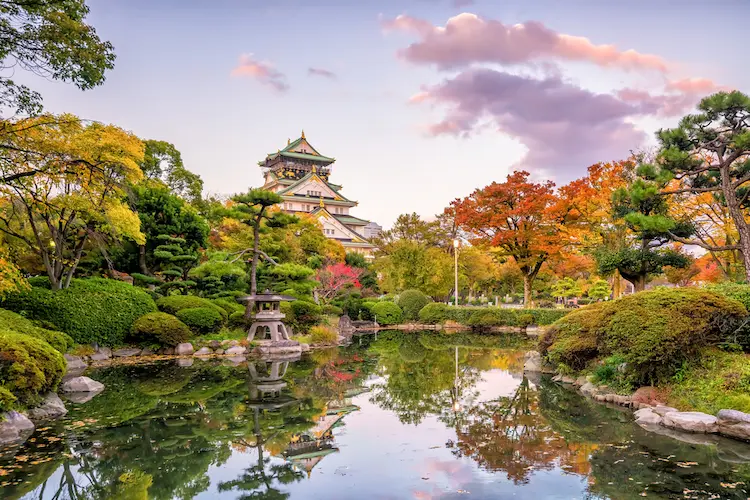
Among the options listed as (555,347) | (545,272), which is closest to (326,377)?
(555,347)

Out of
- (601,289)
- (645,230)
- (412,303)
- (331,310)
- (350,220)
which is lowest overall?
(331,310)

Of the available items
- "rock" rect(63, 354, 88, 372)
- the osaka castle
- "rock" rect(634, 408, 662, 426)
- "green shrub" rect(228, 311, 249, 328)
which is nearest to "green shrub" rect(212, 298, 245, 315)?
"green shrub" rect(228, 311, 249, 328)

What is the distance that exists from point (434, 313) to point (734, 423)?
2095 centimetres

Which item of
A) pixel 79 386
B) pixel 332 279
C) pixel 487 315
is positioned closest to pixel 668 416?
pixel 79 386

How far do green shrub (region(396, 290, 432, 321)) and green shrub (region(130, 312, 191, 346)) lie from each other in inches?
590

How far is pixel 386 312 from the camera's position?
27484mm

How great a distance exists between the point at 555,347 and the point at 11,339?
1015cm

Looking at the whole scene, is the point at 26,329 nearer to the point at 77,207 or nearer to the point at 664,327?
the point at 77,207

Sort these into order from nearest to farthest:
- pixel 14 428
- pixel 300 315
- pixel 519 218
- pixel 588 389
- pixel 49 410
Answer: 1. pixel 14 428
2. pixel 49 410
3. pixel 588 389
4. pixel 300 315
5. pixel 519 218

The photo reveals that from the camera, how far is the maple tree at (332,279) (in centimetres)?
2525

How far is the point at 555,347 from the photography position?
1088 cm

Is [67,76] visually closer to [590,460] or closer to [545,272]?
[590,460]

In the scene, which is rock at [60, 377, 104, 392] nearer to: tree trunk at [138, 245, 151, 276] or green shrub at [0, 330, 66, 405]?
green shrub at [0, 330, 66, 405]

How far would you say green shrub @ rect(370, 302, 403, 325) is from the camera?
2744 centimetres
